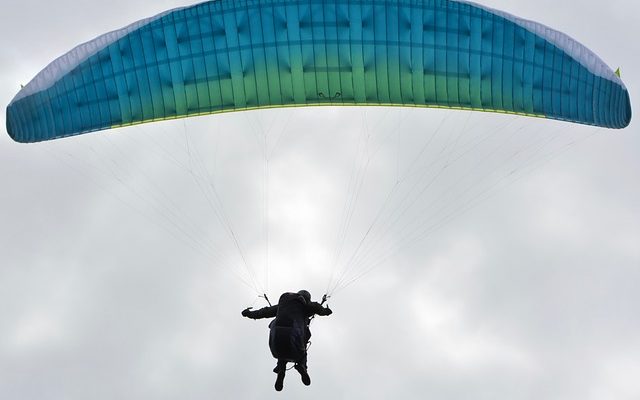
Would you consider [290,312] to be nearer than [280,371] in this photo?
Yes

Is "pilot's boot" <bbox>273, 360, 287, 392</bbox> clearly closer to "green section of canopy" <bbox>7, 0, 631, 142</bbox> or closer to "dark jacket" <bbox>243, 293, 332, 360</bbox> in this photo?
"dark jacket" <bbox>243, 293, 332, 360</bbox>

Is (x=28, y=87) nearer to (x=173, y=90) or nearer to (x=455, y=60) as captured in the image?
(x=173, y=90)

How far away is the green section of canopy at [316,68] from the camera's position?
1247 inches

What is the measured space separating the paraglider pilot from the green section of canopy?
500 centimetres

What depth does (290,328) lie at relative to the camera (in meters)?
30.5

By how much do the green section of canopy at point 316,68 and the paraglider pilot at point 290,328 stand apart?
500 centimetres

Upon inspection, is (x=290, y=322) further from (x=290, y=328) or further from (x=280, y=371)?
(x=280, y=371)

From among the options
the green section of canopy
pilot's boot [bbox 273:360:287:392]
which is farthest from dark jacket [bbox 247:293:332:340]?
the green section of canopy

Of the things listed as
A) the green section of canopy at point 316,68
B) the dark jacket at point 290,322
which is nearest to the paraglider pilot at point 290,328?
the dark jacket at point 290,322

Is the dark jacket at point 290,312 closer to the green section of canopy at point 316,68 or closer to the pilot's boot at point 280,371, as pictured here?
the pilot's boot at point 280,371

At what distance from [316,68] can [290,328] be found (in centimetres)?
634

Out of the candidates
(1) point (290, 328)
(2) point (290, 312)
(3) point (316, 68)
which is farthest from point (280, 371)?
(3) point (316, 68)

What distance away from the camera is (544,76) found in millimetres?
32031

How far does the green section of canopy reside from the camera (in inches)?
1247
